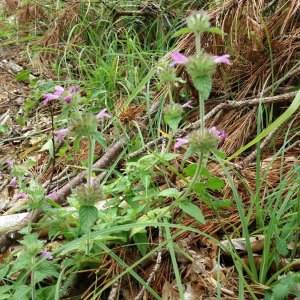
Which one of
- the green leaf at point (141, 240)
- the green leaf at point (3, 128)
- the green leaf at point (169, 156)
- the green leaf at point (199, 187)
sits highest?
the green leaf at point (169, 156)

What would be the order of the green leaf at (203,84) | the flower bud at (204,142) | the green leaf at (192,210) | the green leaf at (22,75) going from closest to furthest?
the green leaf at (203,84) → the flower bud at (204,142) → the green leaf at (192,210) → the green leaf at (22,75)

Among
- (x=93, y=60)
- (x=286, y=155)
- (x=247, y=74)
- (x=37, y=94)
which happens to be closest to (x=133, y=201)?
(x=286, y=155)

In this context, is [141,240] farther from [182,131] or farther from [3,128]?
[3,128]

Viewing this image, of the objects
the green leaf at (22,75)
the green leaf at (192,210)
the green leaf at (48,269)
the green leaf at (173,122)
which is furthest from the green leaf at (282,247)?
the green leaf at (22,75)

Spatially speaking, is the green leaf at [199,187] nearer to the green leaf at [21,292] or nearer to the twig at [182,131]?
the twig at [182,131]

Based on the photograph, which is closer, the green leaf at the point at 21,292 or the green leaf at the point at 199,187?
the green leaf at the point at 21,292

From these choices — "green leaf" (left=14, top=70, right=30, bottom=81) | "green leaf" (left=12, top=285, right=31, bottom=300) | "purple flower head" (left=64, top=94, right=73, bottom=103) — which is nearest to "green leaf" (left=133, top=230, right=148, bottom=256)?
"green leaf" (left=12, top=285, right=31, bottom=300)

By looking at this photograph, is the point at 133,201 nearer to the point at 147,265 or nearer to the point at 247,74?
the point at 147,265

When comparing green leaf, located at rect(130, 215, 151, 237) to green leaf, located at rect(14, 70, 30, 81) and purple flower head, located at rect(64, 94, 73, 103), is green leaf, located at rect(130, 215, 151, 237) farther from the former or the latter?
green leaf, located at rect(14, 70, 30, 81)
